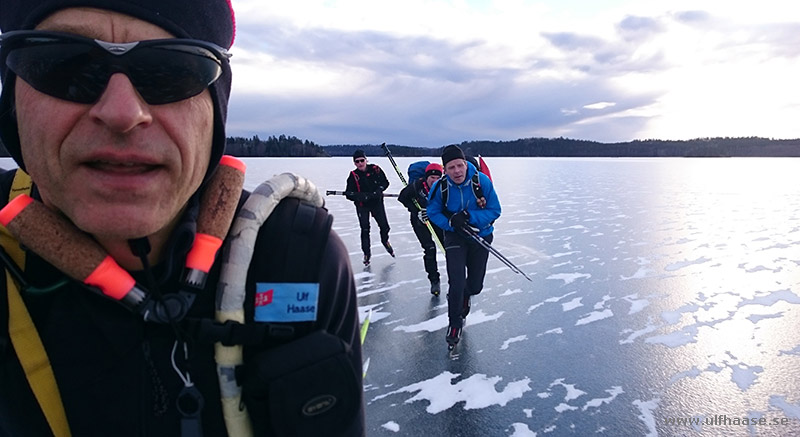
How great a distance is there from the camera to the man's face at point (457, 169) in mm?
5211

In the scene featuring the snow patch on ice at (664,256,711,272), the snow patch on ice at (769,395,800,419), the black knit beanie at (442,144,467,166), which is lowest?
the snow patch on ice at (769,395,800,419)

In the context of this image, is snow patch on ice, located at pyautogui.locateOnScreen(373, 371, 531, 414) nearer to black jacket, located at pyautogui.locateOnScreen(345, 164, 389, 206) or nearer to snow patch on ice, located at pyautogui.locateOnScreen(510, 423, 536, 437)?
snow patch on ice, located at pyautogui.locateOnScreen(510, 423, 536, 437)

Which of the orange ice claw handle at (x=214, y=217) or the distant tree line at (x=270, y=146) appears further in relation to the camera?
the distant tree line at (x=270, y=146)

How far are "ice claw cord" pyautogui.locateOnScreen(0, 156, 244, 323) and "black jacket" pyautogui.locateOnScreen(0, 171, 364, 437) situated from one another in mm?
61

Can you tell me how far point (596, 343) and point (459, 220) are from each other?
213cm

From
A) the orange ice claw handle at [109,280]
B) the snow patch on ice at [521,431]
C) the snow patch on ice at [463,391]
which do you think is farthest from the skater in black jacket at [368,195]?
the orange ice claw handle at [109,280]

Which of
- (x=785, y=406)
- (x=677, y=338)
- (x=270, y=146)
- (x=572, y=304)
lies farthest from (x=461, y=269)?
(x=270, y=146)

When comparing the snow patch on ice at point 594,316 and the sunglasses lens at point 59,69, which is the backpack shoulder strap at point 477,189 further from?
the sunglasses lens at point 59,69

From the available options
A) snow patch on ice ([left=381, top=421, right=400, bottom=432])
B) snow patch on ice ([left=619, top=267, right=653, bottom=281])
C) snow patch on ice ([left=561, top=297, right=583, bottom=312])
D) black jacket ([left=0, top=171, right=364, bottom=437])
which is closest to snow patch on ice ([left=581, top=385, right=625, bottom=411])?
snow patch on ice ([left=381, top=421, right=400, bottom=432])

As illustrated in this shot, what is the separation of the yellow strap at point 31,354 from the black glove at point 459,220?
431 centimetres

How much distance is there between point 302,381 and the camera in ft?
3.35

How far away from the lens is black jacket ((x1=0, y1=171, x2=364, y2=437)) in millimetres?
1022

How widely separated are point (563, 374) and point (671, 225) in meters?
10.1

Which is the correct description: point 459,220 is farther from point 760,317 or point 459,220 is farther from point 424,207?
point 760,317
